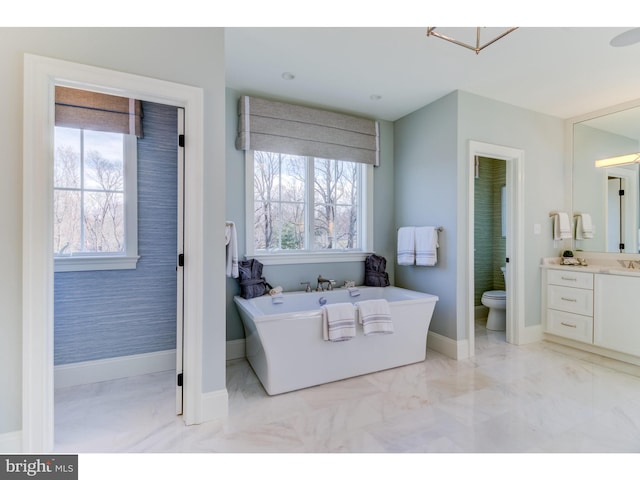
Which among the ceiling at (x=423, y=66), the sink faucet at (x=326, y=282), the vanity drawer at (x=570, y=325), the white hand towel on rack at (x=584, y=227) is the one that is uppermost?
the ceiling at (x=423, y=66)

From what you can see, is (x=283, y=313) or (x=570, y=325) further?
(x=570, y=325)

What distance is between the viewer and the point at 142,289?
2.61 metres

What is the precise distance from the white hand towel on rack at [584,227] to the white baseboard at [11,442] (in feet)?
16.7

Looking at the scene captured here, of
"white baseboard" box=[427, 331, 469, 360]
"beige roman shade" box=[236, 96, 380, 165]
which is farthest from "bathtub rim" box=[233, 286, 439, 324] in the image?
"beige roman shade" box=[236, 96, 380, 165]

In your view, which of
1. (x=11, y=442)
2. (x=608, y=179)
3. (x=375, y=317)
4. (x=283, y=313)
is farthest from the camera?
(x=608, y=179)

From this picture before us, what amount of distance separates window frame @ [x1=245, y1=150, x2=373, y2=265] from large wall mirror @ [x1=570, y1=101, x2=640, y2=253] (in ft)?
7.93

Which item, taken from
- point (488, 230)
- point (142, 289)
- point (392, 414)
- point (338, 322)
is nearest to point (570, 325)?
point (488, 230)

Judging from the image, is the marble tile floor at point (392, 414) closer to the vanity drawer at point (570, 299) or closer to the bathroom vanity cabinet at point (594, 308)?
the bathroom vanity cabinet at point (594, 308)

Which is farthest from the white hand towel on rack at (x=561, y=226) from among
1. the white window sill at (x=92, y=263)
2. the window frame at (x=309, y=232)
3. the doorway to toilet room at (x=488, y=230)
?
the white window sill at (x=92, y=263)

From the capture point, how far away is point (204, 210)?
188 centimetres

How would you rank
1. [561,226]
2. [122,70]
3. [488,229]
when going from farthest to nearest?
[488,229]
[561,226]
[122,70]

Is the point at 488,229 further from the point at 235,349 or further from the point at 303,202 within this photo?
the point at 235,349

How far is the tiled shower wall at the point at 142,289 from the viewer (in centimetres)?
239

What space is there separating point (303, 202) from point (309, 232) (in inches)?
13.2
